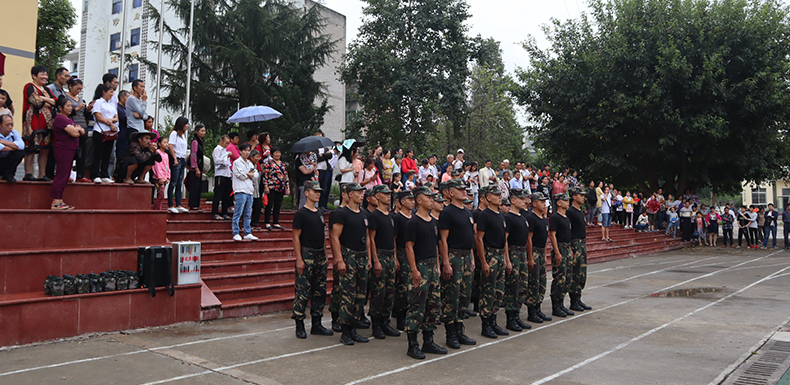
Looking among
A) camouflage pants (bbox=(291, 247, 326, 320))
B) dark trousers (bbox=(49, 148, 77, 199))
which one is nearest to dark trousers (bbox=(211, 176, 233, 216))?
dark trousers (bbox=(49, 148, 77, 199))

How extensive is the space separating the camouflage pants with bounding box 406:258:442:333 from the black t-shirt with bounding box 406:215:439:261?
8 centimetres

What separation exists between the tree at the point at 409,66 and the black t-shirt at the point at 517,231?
48.8 ft

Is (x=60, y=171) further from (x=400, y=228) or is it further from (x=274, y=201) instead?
(x=400, y=228)

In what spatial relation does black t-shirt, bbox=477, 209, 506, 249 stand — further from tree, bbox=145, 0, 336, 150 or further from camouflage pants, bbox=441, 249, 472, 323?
tree, bbox=145, 0, 336, 150

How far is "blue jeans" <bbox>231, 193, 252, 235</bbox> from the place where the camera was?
9867 millimetres

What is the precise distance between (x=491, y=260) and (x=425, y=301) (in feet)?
4.58

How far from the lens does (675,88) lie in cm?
2214

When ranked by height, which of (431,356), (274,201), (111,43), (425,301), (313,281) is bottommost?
(431,356)

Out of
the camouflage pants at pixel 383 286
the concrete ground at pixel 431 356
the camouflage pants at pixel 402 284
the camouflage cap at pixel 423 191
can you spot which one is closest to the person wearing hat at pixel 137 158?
the concrete ground at pixel 431 356

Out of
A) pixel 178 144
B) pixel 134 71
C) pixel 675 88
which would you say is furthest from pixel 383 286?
→ pixel 134 71

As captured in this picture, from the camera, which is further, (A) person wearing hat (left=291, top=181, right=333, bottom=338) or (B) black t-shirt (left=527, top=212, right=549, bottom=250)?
(B) black t-shirt (left=527, top=212, right=549, bottom=250)

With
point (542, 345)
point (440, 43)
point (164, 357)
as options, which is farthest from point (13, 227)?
point (440, 43)

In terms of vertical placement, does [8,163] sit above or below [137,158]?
below

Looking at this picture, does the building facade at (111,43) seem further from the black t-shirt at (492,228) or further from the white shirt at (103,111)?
the black t-shirt at (492,228)
